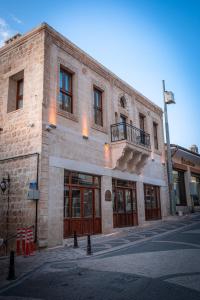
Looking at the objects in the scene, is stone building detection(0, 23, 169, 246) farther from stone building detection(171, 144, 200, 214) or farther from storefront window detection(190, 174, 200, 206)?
storefront window detection(190, 174, 200, 206)

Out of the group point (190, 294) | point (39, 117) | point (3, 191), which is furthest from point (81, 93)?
point (190, 294)

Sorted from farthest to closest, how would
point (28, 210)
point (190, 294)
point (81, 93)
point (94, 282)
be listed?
point (81, 93), point (28, 210), point (94, 282), point (190, 294)

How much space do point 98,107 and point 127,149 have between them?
285 centimetres

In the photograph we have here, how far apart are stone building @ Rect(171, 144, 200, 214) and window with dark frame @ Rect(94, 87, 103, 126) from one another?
10293mm

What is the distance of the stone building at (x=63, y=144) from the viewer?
10516mm

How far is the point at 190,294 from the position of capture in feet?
13.6

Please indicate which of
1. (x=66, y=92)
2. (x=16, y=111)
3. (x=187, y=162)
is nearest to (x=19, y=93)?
(x=16, y=111)

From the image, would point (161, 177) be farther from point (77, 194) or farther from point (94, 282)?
point (94, 282)

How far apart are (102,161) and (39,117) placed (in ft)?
14.6

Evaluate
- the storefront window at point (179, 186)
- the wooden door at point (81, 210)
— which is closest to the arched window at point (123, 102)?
the wooden door at point (81, 210)

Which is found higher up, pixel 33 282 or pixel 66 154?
pixel 66 154

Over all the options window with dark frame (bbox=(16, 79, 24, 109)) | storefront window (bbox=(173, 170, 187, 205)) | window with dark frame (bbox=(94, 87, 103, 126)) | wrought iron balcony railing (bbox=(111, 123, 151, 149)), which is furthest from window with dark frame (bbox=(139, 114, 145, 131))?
window with dark frame (bbox=(16, 79, 24, 109))

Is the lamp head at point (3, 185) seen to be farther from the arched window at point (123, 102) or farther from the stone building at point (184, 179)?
the stone building at point (184, 179)

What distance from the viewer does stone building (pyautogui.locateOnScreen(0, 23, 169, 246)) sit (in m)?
10.5
